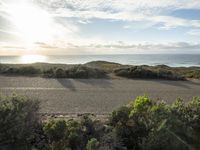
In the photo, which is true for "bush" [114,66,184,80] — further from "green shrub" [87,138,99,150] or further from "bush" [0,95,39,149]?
"green shrub" [87,138,99,150]

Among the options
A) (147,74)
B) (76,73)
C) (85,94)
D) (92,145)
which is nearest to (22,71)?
(76,73)

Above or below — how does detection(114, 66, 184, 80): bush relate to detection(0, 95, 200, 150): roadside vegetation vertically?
above

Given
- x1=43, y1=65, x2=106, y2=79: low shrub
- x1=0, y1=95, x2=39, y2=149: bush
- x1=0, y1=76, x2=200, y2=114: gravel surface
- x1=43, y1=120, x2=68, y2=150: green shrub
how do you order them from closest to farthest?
x1=0, y1=95, x2=39, y2=149: bush, x1=43, y1=120, x2=68, y2=150: green shrub, x1=0, y1=76, x2=200, y2=114: gravel surface, x1=43, y1=65, x2=106, y2=79: low shrub

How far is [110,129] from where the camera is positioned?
522 centimetres

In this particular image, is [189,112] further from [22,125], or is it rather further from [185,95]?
[185,95]

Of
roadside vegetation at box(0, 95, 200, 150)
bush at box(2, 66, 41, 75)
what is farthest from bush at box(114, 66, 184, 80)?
roadside vegetation at box(0, 95, 200, 150)

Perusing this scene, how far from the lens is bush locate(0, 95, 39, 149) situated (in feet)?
14.3

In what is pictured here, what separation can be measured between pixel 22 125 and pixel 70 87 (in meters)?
6.15

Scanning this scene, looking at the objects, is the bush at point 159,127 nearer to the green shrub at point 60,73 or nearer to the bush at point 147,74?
the green shrub at point 60,73

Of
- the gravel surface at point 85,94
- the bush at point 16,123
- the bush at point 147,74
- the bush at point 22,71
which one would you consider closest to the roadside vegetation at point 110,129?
the bush at point 16,123

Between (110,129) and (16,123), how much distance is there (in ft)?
6.10

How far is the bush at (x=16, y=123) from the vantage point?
4.36 metres

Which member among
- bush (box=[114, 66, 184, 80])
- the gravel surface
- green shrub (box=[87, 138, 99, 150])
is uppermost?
bush (box=[114, 66, 184, 80])

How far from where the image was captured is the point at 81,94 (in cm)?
934
